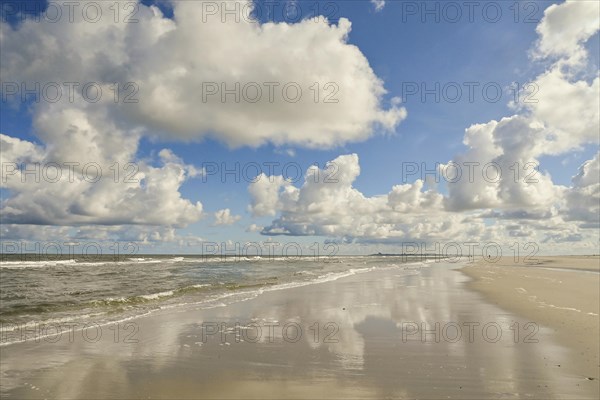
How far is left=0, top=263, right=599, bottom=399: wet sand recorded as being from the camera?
7.81m

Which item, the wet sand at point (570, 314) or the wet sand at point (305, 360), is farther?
the wet sand at point (570, 314)

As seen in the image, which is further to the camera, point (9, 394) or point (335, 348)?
point (335, 348)

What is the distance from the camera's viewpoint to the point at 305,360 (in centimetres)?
981

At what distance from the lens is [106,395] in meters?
7.62

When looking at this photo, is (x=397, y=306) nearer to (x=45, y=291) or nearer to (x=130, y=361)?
(x=130, y=361)

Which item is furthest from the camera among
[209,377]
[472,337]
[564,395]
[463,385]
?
[472,337]

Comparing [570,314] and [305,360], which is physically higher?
[305,360]

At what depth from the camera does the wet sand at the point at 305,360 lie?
7.81 m

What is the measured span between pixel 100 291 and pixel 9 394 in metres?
20.5

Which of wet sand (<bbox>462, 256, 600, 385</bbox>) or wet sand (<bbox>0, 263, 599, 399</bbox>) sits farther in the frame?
wet sand (<bbox>462, 256, 600, 385</bbox>)

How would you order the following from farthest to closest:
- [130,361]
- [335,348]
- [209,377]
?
1. [335,348]
2. [130,361]
3. [209,377]

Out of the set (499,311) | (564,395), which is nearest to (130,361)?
(564,395)

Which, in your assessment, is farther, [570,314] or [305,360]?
[570,314]

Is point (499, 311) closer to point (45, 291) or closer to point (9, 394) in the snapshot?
point (9, 394)
